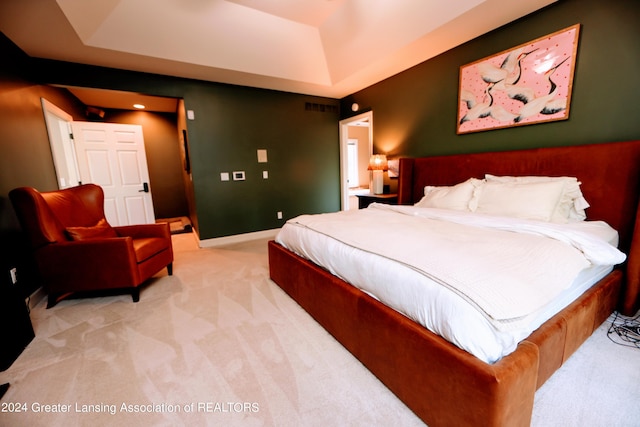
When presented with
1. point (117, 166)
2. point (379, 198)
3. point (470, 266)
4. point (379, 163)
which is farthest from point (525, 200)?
point (117, 166)

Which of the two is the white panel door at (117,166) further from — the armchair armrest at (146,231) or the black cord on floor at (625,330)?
the black cord on floor at (625,330)

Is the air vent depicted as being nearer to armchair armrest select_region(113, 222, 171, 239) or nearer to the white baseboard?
the white baseboard

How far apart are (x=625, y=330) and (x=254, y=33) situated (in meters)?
4.47

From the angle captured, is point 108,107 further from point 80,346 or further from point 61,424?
point 61,424

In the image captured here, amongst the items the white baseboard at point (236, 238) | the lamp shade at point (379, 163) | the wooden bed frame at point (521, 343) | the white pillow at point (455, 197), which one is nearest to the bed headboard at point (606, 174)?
the wooden bed frame at point (521, 343)

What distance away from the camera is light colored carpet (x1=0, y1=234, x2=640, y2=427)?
1200 millimetres

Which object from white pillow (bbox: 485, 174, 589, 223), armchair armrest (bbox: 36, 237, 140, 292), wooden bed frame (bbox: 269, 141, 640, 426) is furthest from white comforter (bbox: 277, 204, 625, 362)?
armchair armrest (bbox: 36, 237, 140, 292)

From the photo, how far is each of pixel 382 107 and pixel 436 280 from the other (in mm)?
3650

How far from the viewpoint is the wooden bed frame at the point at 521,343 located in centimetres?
91

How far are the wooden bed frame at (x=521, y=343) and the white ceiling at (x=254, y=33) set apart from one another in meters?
1.46

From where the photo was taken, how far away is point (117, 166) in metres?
4.53

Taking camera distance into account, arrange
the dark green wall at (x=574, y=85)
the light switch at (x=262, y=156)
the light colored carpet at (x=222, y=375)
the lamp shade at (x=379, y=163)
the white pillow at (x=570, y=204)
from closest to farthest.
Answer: the light colored carpet at (x=222, y=375) < the dark green wall at (x=574, y=85) < the white pillow at (x=570, y=204) < the lamp shade at (x=379, y=163) < the light switch at (x=262, y=156)

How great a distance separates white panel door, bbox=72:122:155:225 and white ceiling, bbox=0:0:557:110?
163 centimetres

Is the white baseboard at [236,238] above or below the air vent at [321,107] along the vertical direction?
below
